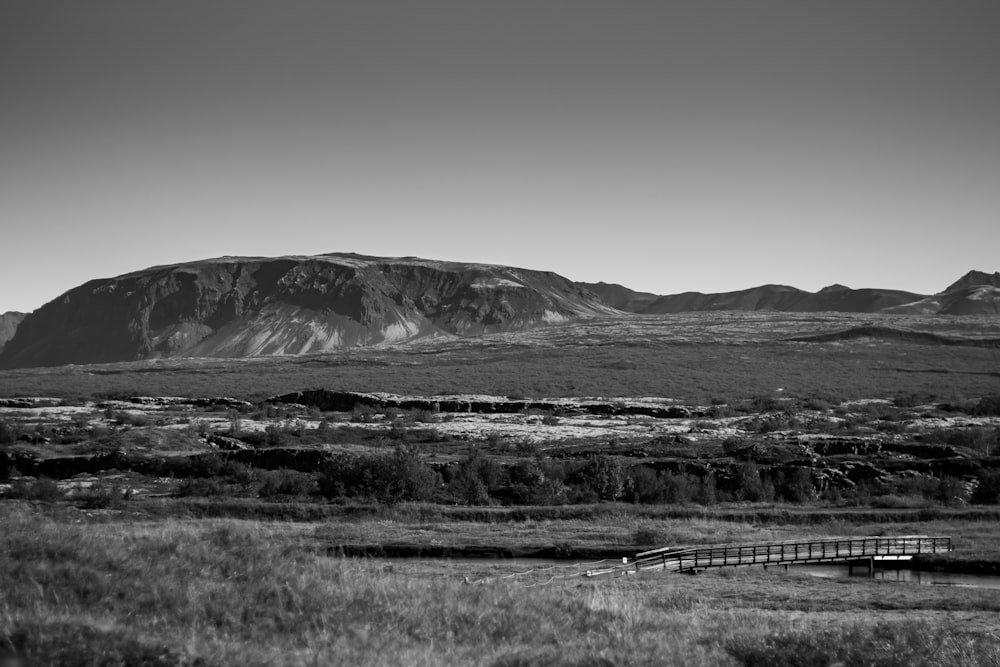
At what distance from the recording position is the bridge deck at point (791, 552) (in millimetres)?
28250

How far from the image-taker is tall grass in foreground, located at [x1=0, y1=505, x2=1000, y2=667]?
10.1 meters

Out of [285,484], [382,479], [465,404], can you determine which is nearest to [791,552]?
[382,479]

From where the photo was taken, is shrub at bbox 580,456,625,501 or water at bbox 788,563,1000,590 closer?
water at bbox 788,563,1000,590

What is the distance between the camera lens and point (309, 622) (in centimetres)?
1189

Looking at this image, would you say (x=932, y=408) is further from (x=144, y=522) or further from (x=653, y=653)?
(x=653, y=653)

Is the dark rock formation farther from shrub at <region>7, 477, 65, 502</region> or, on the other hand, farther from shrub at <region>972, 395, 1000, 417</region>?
shrub at <region>7, 477, 65, 502</region>

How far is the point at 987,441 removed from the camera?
5700cm

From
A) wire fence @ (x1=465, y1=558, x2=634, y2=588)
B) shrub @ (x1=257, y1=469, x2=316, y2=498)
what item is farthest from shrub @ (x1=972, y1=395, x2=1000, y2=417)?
wire fence @ (x1=465, y1=558, x2=634, y2=588)

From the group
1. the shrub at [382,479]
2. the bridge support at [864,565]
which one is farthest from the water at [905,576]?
the shrub at [382,479]

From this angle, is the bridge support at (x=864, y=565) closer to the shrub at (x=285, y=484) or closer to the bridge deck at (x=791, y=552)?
the bridge deck at (x=791, y=552)

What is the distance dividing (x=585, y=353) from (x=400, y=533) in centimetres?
10672

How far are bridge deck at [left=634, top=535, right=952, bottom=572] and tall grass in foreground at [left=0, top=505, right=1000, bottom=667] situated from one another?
12678 mm

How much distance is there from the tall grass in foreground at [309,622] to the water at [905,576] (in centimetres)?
1298

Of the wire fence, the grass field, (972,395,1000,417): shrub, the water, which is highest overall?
the grass field
